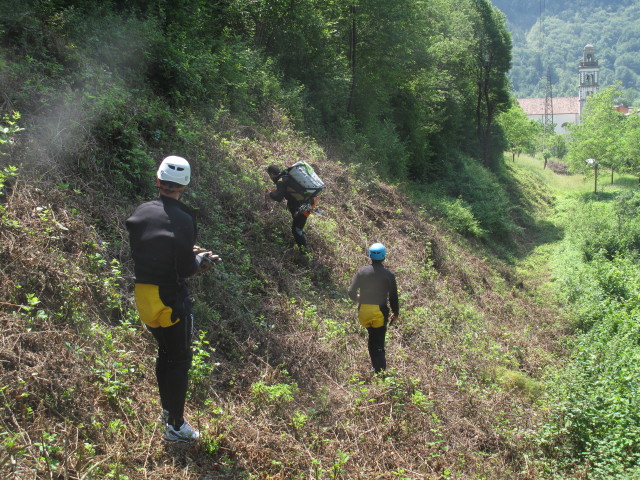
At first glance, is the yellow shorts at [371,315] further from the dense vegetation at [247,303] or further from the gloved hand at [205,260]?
the gloved hand at [205,260]

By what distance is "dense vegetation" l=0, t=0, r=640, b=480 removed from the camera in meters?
4.07

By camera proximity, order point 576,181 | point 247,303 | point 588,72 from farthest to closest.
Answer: point 588,72 → point 576,181 → point 247,303

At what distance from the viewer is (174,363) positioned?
12.7 feet

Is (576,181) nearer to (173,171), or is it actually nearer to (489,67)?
(489,67)

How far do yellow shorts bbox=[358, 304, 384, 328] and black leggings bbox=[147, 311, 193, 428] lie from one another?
2412mm

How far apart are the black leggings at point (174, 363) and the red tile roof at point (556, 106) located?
424ft

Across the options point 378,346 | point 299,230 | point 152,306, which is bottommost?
point 378,346

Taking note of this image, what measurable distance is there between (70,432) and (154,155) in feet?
15.8

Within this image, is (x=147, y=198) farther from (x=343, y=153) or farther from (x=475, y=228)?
(x=475, y=228)

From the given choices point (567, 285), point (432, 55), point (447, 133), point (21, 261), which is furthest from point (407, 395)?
point (447, 133)

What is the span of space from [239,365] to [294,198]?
11.0 feet

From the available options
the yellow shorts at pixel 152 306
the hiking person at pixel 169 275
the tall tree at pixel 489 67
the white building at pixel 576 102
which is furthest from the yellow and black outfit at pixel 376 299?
the white building at pixel 576 102

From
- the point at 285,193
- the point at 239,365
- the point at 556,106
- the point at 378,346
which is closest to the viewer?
the point at 239,365

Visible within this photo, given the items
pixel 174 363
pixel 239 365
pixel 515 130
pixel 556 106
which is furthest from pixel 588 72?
pixel 174 363
